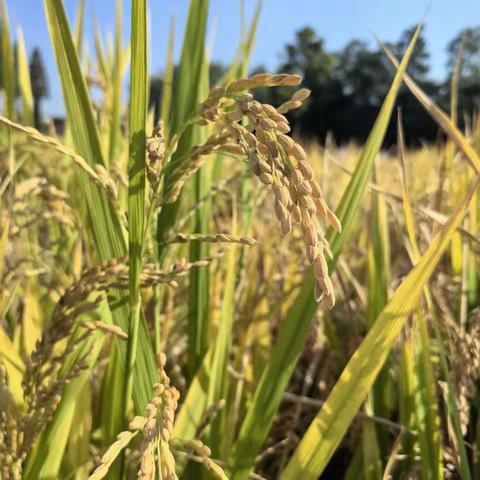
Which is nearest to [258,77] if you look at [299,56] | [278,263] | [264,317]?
[264,317]

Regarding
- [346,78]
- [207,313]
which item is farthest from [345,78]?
[207,313]

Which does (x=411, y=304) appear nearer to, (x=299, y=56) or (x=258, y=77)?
(x=258, y=77)

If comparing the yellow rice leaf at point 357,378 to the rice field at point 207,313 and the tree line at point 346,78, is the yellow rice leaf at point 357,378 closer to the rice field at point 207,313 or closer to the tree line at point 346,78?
the rice field at point 207,313

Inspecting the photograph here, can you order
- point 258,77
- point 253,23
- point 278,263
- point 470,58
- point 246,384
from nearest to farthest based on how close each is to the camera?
1. point 258,77
2. point 246,384
3. point 253,23
4. point 278,263
5. point 470,58

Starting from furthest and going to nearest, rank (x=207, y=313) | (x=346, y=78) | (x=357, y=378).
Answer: (x=346, y=78) < (x=207, y=313) < (x=357, y=378)

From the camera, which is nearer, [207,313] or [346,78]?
[207,313]

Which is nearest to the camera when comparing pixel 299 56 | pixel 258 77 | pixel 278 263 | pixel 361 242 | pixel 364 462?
pixel 258 77

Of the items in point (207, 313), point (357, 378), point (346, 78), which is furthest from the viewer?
point (346, 78)

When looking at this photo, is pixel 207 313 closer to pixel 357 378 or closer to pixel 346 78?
pixel 357 378
